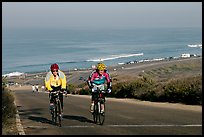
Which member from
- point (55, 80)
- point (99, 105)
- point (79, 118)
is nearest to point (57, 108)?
point (55, 80)

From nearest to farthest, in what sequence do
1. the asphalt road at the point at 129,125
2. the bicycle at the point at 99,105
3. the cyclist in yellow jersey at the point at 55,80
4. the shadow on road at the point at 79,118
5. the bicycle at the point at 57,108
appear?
1. the asphalt road at the point at 129,125
2. the cyclist in yellow jersey at the point at 55,80
3. the bicycle at the point at 57,108
4. the bicycle at the point at 99,105
5. the shadow on road at the point at 79,118

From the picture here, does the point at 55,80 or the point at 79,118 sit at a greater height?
the point at 55,80

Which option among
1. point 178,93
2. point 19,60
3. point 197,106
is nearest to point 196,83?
point 178,93

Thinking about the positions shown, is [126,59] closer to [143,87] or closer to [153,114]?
[143,87]

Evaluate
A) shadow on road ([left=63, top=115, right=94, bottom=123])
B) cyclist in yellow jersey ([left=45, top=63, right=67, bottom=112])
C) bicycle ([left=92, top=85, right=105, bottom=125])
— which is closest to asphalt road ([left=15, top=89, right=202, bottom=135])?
shadow on road ([left=63, top=115, right=94, bottom=123])

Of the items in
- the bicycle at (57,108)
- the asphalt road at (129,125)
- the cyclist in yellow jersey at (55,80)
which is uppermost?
the cyclist in yellow jersey at (55,80)

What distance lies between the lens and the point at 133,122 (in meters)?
13.2

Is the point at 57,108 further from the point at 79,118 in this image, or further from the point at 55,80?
the point at 79,118

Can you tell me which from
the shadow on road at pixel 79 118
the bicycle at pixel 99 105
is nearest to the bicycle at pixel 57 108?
the bicycle at pixel 99 105

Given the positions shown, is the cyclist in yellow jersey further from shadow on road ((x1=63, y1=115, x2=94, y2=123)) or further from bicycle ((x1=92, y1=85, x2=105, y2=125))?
shadow on road ((x1=63, y1=115, x2=94, y2=123))

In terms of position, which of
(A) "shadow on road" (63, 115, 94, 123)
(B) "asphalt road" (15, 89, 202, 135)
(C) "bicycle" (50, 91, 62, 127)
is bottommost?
(B) "asphalt road" (15, 89, 202, 135)

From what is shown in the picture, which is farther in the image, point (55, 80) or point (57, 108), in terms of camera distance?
point (57, 108)

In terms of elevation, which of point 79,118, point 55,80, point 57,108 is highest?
point 55,80

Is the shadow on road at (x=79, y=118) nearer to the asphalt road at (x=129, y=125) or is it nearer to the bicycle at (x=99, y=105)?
the asphalt road at (x=129, y=125)
